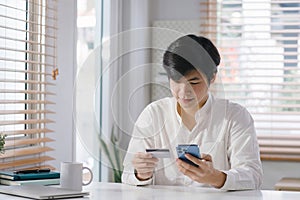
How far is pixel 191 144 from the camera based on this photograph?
2148mm

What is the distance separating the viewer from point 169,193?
208 centimetres

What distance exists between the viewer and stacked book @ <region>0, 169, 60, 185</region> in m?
2.22

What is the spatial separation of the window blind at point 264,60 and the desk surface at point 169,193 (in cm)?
177

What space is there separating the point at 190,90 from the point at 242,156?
366mm

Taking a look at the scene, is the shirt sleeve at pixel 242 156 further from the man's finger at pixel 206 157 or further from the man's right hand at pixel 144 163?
the man's right hand at pixel 144 163

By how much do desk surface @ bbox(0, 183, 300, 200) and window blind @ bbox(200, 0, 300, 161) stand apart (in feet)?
5.79

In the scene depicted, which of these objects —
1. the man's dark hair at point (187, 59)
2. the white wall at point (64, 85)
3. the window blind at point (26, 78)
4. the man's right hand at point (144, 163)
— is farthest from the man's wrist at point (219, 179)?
the white wall at point (64, 85)

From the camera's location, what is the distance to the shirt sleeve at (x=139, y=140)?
2172 millimetres

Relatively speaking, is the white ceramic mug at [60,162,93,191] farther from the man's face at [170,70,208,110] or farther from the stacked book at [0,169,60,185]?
Answer: the man's face at [170,70,208,110]

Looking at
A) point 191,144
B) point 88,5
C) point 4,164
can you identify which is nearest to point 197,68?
point 191,144

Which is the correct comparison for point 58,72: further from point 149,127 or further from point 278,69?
point 278,69

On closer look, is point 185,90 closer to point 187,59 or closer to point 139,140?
point 187,59

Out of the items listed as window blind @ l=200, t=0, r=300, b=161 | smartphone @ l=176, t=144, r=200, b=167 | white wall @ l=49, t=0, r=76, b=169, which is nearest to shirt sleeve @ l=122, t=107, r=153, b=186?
smartphone @ l=176, t=144, r=200, b=167

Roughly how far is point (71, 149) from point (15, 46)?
64 centimetres
